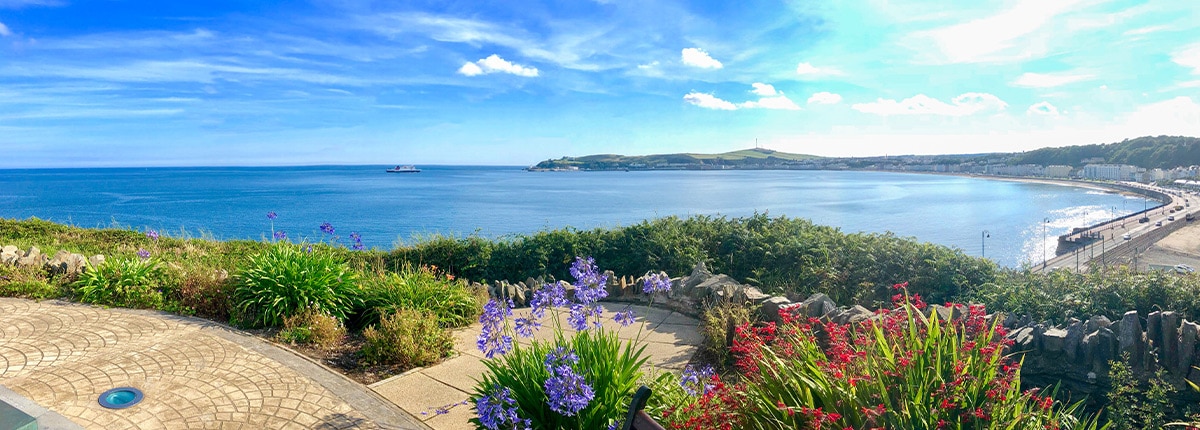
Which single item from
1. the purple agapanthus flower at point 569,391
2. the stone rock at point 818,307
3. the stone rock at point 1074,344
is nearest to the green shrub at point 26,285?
the purple agapanthus flower at point 569,391

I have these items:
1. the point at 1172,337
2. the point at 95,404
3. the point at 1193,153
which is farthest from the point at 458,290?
the point at 1193,153

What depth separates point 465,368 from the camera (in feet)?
17.1

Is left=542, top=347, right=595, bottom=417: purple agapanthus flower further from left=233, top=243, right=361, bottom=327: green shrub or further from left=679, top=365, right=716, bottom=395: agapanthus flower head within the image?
left=233, top=243, right=361, bottom=327: green shrub

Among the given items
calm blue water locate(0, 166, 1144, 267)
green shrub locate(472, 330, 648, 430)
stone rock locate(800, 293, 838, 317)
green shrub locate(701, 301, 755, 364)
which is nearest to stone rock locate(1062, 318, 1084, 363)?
stone rock locate(800, 293, 838, 317)

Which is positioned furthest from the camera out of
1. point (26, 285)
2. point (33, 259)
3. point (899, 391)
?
point (33, 259)

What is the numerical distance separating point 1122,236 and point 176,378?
8986 cm

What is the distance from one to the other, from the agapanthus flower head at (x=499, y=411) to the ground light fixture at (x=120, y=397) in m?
3.03

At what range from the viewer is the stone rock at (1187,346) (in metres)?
4.11

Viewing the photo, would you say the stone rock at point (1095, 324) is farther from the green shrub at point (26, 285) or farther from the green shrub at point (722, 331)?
the green shrub at point (26, 285)

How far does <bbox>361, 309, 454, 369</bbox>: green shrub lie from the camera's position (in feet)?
17.4

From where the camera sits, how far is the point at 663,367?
5.22 metres

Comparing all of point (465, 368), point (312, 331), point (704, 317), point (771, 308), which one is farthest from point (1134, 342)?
point (312, 331)

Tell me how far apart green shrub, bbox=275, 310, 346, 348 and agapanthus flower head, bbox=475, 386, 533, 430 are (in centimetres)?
316

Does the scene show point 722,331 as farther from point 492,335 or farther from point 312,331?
point 312,331
